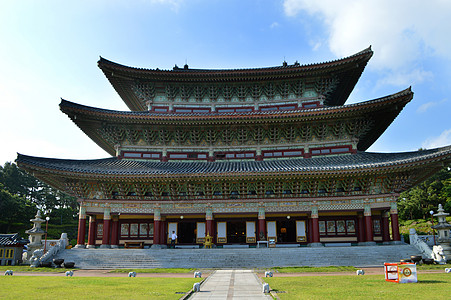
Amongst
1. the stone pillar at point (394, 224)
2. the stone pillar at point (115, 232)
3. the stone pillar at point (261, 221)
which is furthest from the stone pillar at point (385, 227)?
the stone pillar at point (115, 232)

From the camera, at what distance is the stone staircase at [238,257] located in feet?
74.8

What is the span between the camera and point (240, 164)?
30578 millimetres

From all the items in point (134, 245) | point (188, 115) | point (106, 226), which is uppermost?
point (188, 115)

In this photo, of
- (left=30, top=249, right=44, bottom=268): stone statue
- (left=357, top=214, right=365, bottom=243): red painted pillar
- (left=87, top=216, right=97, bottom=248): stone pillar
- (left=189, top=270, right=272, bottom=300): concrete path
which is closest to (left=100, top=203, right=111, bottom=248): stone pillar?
(left=87, top=216, right=97, bottom=248): stone pillar

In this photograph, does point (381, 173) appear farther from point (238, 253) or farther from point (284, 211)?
point (238, 253)

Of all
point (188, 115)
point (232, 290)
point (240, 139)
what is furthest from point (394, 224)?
point (188, 115)

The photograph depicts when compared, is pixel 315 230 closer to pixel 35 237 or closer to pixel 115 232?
pixel 115 232

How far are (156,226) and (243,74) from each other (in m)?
17.0

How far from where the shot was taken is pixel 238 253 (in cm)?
2402

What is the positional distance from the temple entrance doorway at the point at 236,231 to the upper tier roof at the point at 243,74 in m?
14.5

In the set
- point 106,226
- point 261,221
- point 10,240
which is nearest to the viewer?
point 10,240

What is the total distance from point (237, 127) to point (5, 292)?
23.1m

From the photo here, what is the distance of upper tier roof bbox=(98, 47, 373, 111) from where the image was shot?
104ft

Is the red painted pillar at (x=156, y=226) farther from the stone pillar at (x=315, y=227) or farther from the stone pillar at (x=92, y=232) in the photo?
the stone pillar at (x=315, y=227)
